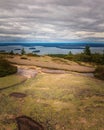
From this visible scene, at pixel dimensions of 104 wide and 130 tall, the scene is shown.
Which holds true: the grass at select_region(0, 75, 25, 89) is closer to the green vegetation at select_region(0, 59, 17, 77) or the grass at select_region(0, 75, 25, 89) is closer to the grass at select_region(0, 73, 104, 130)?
the green vegetation at select_region(0, 59, 17, 77)

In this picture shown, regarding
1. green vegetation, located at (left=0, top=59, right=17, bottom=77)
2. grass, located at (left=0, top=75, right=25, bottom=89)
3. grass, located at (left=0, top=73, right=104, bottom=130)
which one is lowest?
grass, located at (left=0, top=73, right=104, bottom=130)

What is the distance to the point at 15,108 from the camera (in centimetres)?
913

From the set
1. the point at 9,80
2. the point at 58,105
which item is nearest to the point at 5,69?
the point at 9,80

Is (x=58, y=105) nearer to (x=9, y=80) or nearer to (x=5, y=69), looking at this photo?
(x=9, y=80)

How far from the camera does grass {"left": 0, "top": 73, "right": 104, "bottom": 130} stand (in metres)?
7.79

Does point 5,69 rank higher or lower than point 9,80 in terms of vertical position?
higher

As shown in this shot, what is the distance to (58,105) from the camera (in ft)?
31.7

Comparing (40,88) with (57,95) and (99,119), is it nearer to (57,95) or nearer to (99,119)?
(57,95)

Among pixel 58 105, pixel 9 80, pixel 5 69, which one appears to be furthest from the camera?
pixel 5 69

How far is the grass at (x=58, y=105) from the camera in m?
7.79

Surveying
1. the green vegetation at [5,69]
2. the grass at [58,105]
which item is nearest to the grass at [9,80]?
the green vegetation at [5,69]

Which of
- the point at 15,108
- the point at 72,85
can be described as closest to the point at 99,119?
the point at 15,108

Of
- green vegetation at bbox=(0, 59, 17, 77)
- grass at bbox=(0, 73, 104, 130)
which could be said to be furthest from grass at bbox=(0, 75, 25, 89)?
grass at bbox=(0, 73, 104, 130)

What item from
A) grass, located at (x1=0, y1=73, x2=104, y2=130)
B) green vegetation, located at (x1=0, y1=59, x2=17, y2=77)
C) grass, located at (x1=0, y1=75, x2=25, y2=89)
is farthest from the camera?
green vegetation, located at (x1=0, y1=59, x2=17, y2=77)
